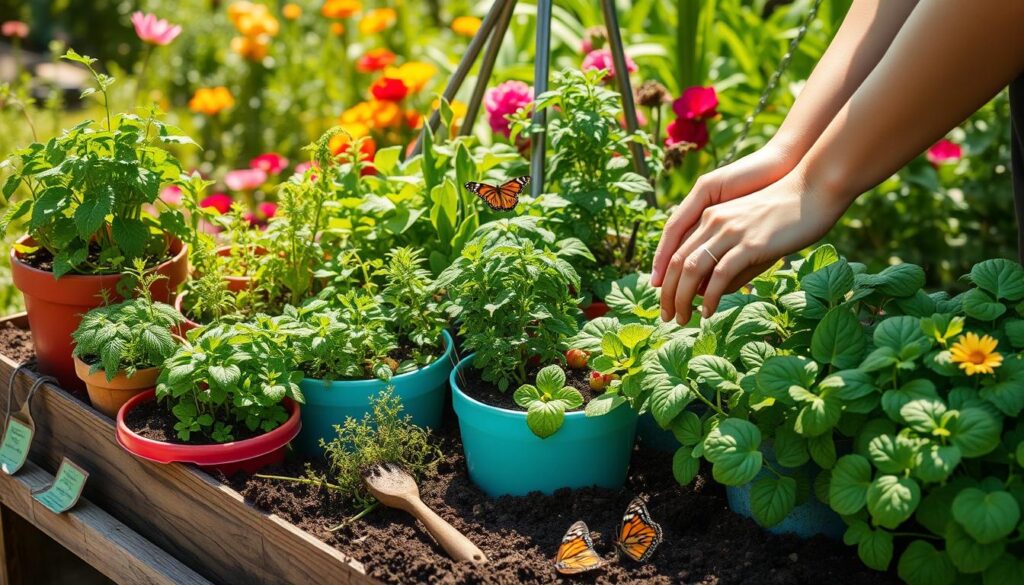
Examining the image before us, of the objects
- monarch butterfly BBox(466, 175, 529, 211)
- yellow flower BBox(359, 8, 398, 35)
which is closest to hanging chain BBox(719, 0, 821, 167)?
monarch butterfly BBox(466, 175, 529, 211)

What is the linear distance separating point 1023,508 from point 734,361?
0.50 metres

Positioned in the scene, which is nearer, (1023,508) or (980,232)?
(1023,508)

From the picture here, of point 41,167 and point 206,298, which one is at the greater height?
point 41,167

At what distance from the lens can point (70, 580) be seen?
2.52 m

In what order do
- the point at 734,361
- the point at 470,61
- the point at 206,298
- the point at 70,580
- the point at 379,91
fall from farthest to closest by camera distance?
1. the point at 379,91
2. the point at 70,580
3. the point at 470,61
4. the point at 206,298
5. the point at 734,361

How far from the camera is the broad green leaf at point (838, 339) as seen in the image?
145 cm

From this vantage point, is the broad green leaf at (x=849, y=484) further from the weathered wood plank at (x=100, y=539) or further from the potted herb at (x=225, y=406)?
the weathered wood plank at (x=100, y=539)

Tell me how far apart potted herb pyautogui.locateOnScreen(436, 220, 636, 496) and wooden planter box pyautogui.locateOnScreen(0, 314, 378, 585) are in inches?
12.5

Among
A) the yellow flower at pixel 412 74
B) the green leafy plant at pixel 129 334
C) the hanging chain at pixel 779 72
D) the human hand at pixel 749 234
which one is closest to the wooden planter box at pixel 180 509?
the green leafy plant at pixel 129 334

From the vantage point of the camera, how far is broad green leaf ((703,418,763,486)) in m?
1.40

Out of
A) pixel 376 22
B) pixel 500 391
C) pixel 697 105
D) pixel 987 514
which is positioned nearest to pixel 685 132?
pixel 697 105

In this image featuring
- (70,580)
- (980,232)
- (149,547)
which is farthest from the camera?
(980,232)

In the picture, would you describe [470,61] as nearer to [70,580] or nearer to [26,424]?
[26,424]

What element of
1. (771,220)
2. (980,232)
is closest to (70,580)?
(771,220)
